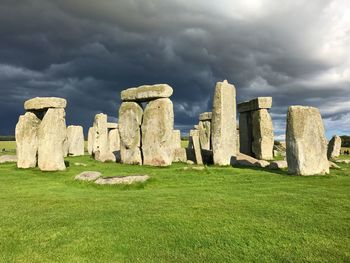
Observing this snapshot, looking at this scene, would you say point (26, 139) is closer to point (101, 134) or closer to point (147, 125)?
point (147, 125)

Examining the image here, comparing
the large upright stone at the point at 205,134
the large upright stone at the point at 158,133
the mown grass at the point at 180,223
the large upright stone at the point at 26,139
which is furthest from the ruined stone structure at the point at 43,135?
the large upright stone at the point at 205,134

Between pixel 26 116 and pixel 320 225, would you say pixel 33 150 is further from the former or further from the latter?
pixel 320 225

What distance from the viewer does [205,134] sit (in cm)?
2847

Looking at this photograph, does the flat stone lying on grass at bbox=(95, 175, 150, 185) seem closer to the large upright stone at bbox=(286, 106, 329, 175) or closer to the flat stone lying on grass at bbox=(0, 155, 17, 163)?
the large upright stone at bbox=(286, 106, 329, 175)

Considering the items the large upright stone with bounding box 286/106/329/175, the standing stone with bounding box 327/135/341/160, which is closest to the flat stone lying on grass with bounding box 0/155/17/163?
the large upright stone with bounding box 286/106/329/175

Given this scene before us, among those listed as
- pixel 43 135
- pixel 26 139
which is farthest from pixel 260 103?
pixel 26 139

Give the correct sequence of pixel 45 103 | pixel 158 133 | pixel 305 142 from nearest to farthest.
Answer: pixel 305 142 < pixel 45 103 < pixel 158 133

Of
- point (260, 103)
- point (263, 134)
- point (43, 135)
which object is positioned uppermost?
point (260, 103)

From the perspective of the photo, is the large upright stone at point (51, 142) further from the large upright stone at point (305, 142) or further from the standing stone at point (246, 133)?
the standing stone at point (246, 133)

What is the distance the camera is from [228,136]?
57.2ft

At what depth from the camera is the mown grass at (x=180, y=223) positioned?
5.28 metres

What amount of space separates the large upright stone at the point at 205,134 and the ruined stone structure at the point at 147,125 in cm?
945

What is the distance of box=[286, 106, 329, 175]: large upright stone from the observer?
12.4 metres

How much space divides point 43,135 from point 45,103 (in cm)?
151
